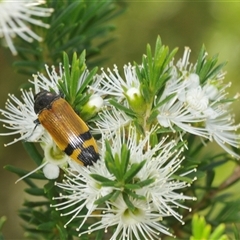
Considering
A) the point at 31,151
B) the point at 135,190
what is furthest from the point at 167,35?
the point at 135,190

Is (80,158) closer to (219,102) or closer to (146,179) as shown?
(146,179)

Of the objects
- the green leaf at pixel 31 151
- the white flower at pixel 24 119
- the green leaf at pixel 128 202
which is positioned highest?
the white flower at pixel 24 119

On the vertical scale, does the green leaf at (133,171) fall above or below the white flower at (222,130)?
above

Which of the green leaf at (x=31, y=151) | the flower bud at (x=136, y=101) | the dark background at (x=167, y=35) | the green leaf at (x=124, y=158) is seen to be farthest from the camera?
the dark background at (x=167, y=35)

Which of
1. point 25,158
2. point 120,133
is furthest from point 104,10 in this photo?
point 25,158

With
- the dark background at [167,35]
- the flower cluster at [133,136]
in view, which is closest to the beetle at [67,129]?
the flower cluster at [133,136]

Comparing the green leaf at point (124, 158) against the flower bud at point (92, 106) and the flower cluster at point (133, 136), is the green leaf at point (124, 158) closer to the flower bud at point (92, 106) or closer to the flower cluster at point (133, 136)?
the flower cluster at point (133, 136)
